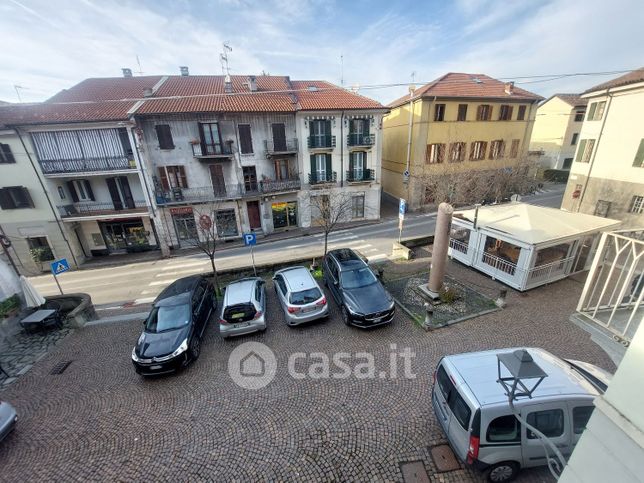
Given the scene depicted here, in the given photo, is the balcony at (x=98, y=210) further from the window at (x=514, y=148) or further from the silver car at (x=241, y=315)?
the window at (x=514, y=148)

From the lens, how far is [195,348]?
8.40 meters

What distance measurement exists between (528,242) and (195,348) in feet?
39.9

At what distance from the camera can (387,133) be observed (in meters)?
28.8

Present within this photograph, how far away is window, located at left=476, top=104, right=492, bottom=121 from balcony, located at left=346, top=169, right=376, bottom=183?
38.9ft


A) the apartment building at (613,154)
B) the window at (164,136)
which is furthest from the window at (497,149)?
the window at (164,136)

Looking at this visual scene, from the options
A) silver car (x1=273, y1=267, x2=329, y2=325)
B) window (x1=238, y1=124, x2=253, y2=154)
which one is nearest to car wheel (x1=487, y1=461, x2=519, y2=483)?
silver car (x1=273, y1=267, x2=329, y2=325)

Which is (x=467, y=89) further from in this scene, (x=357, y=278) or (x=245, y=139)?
(x=357, y=278)

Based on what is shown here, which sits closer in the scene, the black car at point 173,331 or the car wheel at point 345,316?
the black car at point 173,331

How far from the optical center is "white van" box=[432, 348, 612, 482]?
15.0ft

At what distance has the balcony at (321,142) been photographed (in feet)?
68.9

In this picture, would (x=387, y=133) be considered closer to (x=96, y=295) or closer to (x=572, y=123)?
(x=572, y=123)

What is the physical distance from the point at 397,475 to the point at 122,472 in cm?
550

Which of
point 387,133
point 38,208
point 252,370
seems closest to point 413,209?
point 387,133

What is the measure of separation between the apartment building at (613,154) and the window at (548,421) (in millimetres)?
15572
